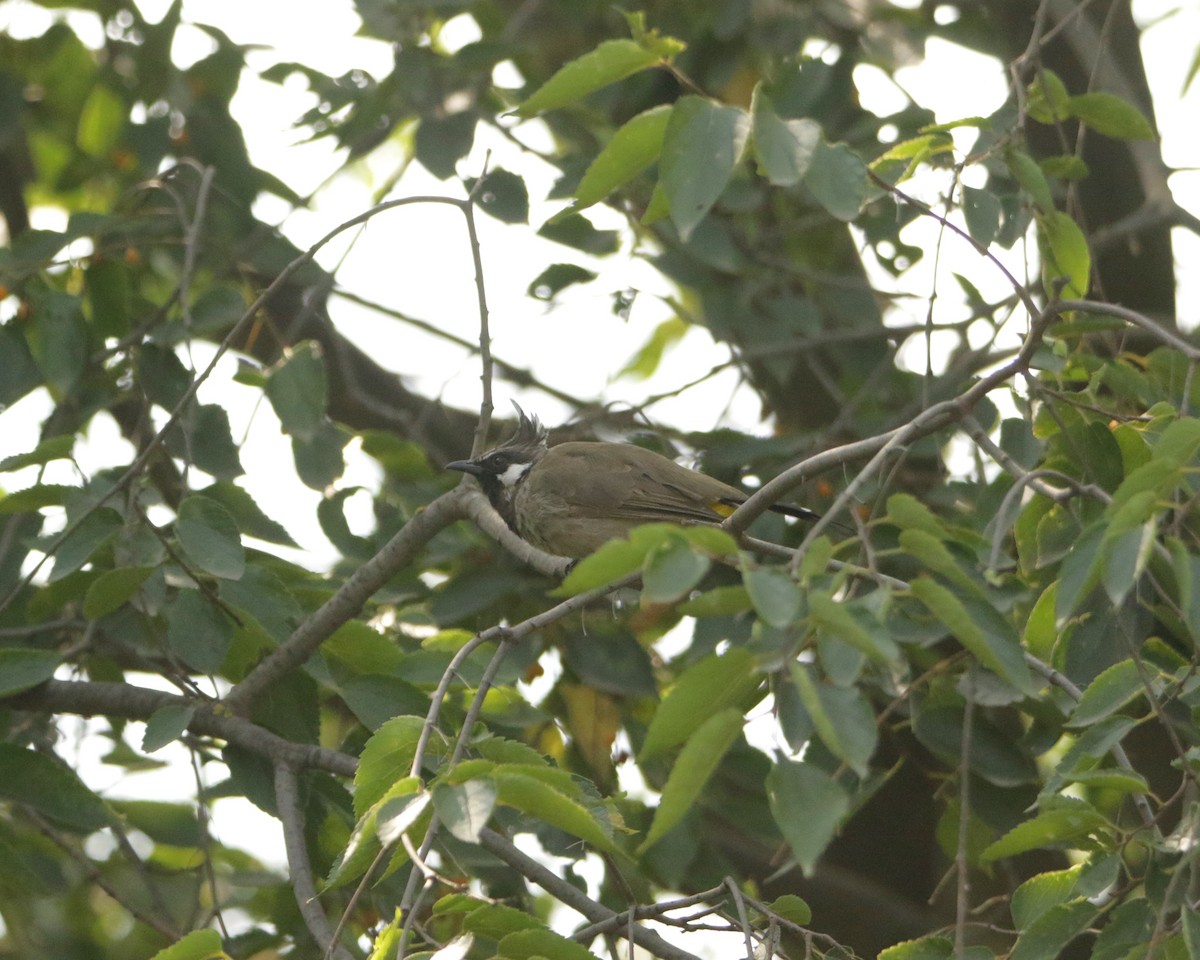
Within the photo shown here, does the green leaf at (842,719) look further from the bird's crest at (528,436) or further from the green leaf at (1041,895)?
the bird's crest at (528,436)

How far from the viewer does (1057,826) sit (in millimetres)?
2150

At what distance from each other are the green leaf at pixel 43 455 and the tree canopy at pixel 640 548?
0.4 inches

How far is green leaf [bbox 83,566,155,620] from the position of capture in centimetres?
293

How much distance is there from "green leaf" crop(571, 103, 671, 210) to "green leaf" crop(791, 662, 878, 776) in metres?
1.09

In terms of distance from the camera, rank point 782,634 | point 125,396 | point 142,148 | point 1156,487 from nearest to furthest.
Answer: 1. point 782,634
2. point 1156,487
3. point 125,396
4. point 142,148

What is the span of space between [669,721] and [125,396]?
254cm

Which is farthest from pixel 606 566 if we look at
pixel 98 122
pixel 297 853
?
pixel 98 122

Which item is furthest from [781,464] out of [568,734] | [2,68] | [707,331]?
[2,68]

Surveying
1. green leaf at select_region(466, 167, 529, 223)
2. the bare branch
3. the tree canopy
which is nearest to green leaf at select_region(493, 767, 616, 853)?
the tree canopy

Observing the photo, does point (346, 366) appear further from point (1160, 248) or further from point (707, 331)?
point (1160, 248)

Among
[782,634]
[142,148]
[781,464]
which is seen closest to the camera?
[782,634]

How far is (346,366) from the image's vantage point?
17.2 ft

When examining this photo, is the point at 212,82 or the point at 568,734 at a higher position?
the point at 212,82

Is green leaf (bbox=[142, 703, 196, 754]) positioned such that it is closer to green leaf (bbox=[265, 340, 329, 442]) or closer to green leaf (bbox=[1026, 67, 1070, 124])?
green leaf (bbox=[265, 340, 329, 442])
